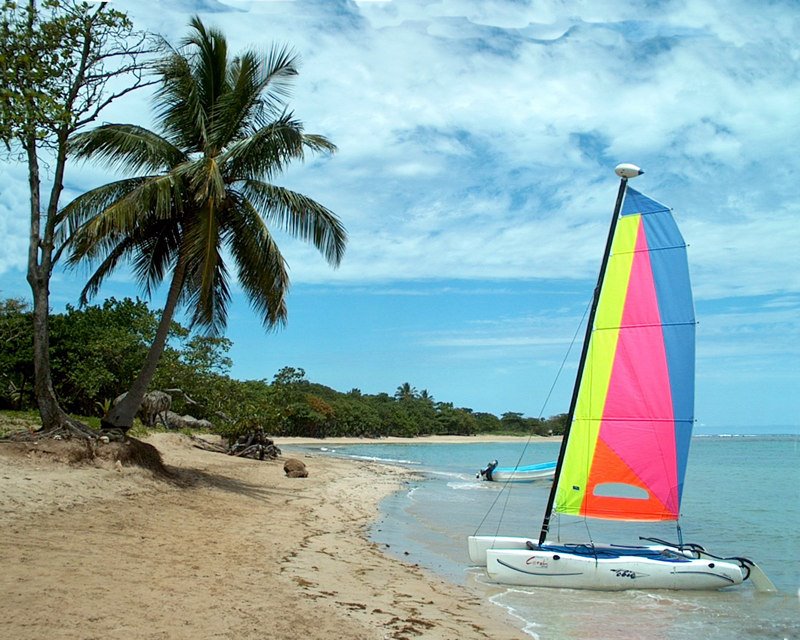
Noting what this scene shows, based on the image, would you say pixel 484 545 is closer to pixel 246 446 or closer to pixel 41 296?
pixel 41 296

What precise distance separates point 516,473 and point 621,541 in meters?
17.8

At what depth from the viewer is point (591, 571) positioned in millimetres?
9719

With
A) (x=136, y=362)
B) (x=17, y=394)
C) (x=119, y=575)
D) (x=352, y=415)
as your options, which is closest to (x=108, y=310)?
(x=136, y=362)

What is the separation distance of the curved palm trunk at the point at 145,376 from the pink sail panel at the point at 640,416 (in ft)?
26.8

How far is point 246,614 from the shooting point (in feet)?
19.6

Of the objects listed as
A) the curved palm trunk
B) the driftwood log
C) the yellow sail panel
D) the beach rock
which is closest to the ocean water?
the yellow sail panel

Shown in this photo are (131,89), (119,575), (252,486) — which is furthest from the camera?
(252,486)

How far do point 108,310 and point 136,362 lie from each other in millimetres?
1936

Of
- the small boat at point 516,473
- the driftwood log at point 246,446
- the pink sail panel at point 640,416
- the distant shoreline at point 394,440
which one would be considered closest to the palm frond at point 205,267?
the pink sail panel at point 640,416

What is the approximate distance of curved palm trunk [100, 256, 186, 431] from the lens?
13.0m

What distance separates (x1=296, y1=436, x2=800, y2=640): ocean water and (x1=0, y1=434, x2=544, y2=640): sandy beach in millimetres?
785

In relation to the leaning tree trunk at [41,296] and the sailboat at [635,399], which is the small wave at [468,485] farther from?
the leaning tree trunk at [41,296]

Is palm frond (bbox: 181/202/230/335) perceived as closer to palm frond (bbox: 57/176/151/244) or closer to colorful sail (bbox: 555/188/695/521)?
palm frond (bbox: 57/176/151/244)

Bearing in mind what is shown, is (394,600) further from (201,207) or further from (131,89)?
(131,89)
